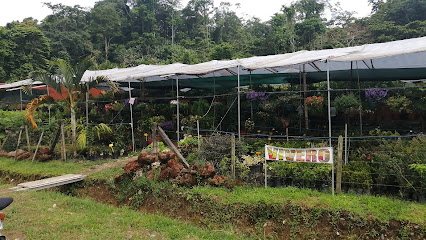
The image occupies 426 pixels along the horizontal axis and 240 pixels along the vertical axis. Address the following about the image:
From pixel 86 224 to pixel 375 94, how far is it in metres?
7.21

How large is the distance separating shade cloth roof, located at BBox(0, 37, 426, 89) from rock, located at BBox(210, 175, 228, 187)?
8.52ft

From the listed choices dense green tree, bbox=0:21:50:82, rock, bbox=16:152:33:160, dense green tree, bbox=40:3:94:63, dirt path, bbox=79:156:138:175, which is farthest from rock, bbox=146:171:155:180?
dense green tree, bbox=40:3:94:63

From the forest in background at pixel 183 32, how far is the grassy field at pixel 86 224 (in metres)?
15.4

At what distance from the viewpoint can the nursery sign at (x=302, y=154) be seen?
16.0 feet

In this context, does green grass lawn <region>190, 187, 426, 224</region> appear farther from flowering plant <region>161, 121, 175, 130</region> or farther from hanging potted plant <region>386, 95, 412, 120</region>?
flowering plant <region>161, 121, 175, 130</region>

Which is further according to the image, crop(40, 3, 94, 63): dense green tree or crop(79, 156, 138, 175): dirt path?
crop(40, 3, 94, 63): dense green tree

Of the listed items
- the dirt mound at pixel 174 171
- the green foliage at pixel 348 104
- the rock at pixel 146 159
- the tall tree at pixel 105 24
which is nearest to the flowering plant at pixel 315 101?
the green foliage at pixel 348 104

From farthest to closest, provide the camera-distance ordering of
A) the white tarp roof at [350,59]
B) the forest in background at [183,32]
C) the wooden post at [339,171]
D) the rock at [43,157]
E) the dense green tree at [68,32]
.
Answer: the dense green tree at [68,32]
the forest in background at [183,32]
the rock at [43,157]
the white tarp roof at [350,59]
the wooden post at [339,171]

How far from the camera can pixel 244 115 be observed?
32.6 feet

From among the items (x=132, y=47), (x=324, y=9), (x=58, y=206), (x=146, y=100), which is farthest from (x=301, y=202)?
(x=324, y=9)

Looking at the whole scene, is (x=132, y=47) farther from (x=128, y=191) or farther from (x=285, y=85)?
(x=128, y=191)

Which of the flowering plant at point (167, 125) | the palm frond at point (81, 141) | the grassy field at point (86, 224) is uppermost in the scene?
the flowering plant at point (167, 125)

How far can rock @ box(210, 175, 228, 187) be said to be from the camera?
5.51 m

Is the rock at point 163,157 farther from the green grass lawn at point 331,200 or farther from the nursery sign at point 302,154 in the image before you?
the nursery sign at point 302,154
